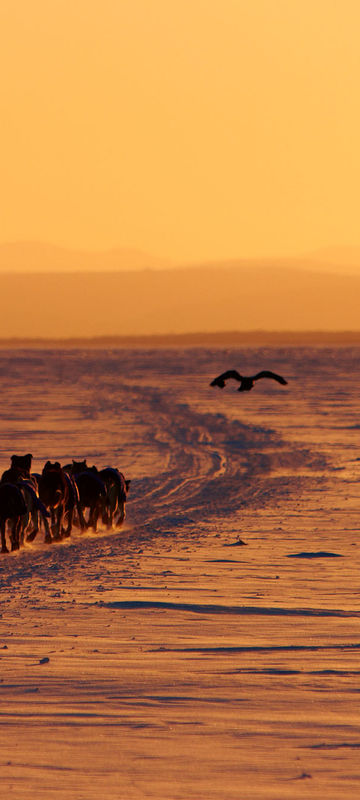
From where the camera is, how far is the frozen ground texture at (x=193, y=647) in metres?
6.39

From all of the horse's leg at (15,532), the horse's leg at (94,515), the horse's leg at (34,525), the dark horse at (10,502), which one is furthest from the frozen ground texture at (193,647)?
the dark horse at (10,502)

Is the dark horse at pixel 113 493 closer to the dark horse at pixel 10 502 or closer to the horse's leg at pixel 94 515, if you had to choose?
the horse's leg at pixel 94 515

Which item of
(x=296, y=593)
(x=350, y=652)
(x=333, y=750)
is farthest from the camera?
(x=296, y=593)

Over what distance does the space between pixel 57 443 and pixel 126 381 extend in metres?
41.7

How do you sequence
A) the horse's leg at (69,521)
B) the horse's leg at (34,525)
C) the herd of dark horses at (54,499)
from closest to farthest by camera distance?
1. the herd of dark horses at (54,499)
2. the horse's leg at (34,525)
3. the horse's leg at (69,521)

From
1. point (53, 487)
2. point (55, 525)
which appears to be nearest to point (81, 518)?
point (55, 525)

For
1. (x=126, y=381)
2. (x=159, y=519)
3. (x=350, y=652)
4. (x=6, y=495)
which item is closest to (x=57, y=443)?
(x=159, y=519)

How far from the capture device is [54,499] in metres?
14.1

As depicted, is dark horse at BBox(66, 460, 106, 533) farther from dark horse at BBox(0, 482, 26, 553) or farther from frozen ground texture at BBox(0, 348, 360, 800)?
dark horse at BBox(0, 482, 26, 553)

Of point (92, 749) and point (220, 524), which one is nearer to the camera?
point (92, 749)

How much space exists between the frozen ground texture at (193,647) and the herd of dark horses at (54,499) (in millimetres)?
280

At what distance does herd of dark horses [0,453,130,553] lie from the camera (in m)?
13.5

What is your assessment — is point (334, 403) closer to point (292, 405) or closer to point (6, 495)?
point (292, 405)

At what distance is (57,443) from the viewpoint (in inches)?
1137
